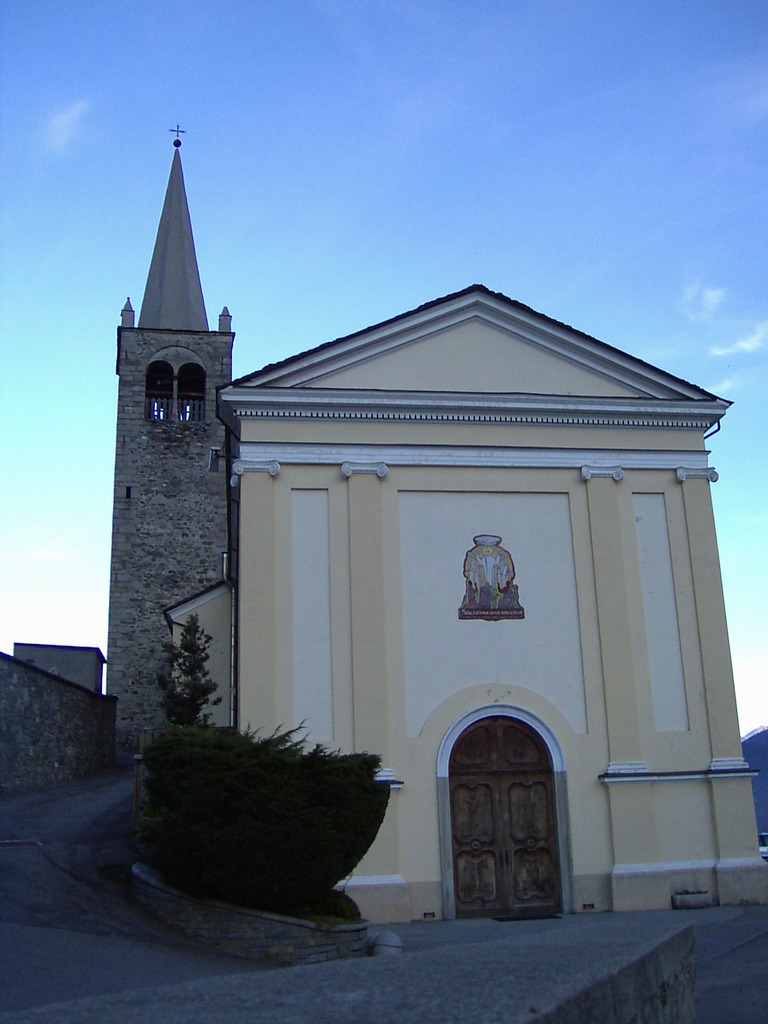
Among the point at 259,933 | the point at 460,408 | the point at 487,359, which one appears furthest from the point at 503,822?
the point at 487,359

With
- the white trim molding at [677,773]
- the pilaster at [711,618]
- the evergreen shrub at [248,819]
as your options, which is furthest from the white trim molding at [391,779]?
the pilaster at [711,618]

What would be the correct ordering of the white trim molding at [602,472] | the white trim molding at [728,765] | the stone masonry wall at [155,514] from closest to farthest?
the white trim molding at [728,765] < the white trim molding at [602,472] < the stone masonry wall at [155,514]

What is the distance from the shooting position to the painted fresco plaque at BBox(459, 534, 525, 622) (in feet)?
49.2

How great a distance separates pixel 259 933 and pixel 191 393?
2917cm

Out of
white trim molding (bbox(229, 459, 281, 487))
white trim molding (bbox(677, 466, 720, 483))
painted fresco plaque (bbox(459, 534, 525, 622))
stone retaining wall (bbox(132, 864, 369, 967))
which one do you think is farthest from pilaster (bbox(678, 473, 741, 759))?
stone retaining wall (bbox(132, 864, 369, 967))

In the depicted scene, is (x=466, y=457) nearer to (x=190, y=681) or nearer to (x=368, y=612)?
(x=368, y=612)

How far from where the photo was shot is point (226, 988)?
126 inches

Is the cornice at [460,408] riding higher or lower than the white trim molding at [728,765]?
higher

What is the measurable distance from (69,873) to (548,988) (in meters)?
10.1

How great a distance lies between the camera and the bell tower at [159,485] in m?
33.2

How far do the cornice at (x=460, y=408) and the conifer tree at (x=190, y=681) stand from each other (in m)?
4.69

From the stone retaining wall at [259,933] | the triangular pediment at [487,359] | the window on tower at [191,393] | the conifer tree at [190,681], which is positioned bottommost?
the stone retaining wall at [259,933]

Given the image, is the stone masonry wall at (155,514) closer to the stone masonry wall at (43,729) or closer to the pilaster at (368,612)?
the stone masonry wall at (43,729)

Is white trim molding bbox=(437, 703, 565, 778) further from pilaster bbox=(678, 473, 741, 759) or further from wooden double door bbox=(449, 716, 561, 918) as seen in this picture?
pilaster bbox=(678, 473, 741, 759)
